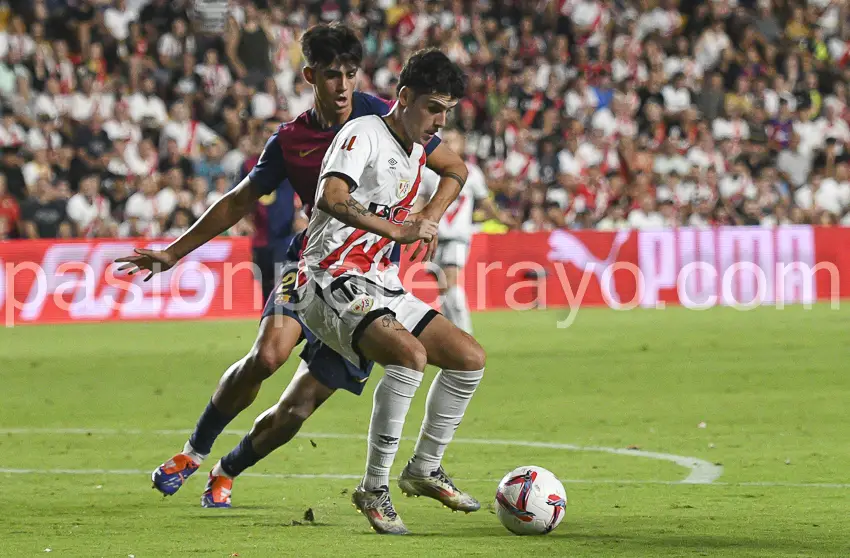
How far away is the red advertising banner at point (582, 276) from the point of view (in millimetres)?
18250

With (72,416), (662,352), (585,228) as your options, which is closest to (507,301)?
(585,228)

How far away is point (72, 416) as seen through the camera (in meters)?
10.5

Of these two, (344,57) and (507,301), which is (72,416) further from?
(507,301)

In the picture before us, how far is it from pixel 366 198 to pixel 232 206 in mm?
961

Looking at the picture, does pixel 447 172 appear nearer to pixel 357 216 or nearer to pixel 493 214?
pixel 357 216

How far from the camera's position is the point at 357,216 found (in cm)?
555

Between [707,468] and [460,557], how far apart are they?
289cm

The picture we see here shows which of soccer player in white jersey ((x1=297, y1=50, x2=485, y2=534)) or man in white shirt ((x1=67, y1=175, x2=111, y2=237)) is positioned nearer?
soccer player in white jersey ((x1=297, y1=50, x2=485, y2=534))

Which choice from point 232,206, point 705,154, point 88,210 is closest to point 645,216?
point 705,154

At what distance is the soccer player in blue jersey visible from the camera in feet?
21.1

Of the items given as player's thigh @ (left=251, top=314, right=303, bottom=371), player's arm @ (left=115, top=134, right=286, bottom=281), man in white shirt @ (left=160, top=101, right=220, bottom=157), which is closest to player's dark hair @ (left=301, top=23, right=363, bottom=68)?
player's arm @ (left=115, top=134, right=286, bottom=281)

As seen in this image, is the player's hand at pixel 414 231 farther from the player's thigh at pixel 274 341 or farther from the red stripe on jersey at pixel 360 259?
the player's thigh at pixel 274 341

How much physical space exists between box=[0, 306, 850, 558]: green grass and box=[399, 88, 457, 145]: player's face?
1644 millimetres

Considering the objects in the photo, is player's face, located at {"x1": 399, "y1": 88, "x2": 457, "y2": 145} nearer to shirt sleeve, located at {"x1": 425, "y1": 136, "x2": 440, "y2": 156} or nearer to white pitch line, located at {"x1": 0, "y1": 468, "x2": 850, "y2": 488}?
shirt sleeve, located at {"x1": 425, "y1": 136, "x2": 440, "y2": 156}
